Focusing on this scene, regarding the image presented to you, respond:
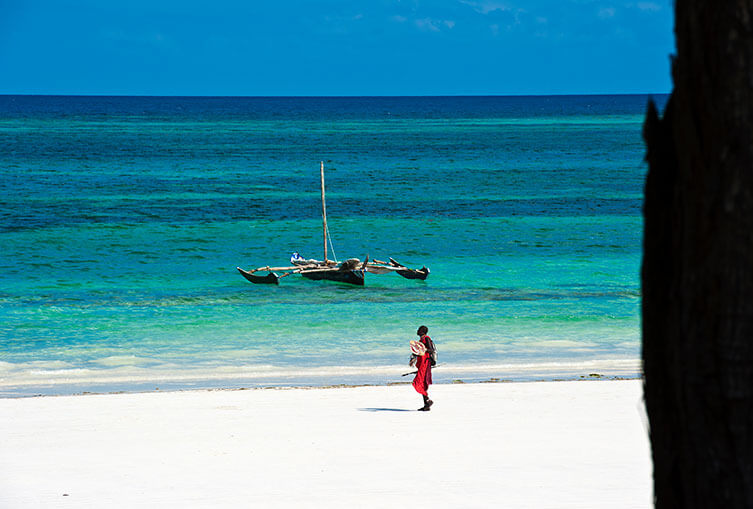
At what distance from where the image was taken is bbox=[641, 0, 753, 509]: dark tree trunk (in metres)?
2.70

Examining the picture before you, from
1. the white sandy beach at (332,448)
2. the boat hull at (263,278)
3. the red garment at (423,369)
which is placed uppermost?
the boat hull at (263,278)

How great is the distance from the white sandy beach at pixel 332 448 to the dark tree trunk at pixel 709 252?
4610 mm

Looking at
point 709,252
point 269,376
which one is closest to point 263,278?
point 269,376

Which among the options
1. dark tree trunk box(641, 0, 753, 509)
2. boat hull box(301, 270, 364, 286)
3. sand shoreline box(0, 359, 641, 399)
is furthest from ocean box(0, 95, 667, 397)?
dark tree trunk box(641, 0, 753, 509)

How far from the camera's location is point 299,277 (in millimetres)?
30984

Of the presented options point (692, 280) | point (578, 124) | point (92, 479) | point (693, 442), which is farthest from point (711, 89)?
point (578, 124)

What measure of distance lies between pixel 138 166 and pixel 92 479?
69207 mm

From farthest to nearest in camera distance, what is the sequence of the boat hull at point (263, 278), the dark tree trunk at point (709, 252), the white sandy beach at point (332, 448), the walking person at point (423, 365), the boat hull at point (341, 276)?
1. the boat hull at point (263, 278)
2. the boat hull at point (341, 276)
3. the walking person at point (423, 365)
4. the white sandy beach at point (332, 448)
5. the dark tree trunk at point (709, 252)

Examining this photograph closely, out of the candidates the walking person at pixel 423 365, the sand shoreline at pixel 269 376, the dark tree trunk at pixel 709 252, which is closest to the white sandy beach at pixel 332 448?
the walking person at pixel 423 365

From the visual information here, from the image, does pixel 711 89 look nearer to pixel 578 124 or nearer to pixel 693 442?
pixel 693 442

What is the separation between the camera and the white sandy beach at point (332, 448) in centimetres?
916

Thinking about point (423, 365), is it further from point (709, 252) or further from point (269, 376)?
point (709, 252)

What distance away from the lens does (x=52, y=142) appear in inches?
4033

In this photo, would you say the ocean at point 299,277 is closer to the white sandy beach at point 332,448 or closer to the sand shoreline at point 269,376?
the sand shoreline at point 269,376
